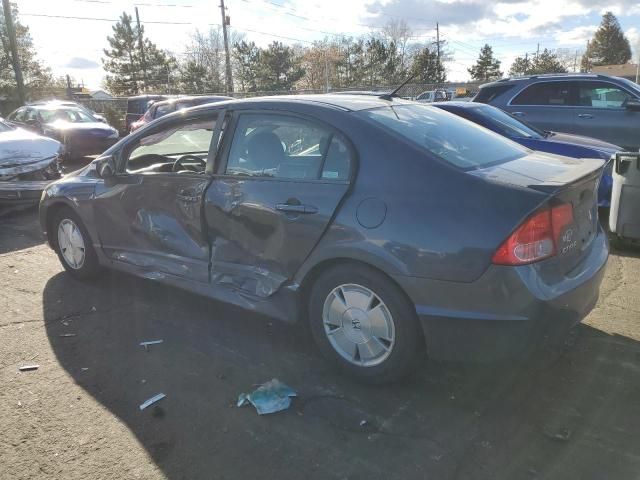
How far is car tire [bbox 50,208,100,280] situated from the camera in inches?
195

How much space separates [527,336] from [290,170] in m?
1.68

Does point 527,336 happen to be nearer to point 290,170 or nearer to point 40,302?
point 290,170

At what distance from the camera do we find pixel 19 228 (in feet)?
24.8

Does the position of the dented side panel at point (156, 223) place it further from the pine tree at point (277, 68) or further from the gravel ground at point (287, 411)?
the pine tree at point (277, 68)

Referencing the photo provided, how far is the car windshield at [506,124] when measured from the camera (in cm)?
664

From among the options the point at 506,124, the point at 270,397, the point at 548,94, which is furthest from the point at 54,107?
the point at 270,397

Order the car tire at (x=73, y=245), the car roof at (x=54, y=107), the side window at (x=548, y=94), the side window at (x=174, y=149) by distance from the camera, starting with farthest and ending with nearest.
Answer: the car roof at (x=54, y=107) → the side window at (x=548, y=94) → the car tire at (x=73, y=245) → the side window at (x=174, y=149)

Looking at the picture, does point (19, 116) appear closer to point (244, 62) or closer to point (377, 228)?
point (377, 228)

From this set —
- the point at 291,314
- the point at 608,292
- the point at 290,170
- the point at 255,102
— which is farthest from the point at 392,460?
the point at 608,292

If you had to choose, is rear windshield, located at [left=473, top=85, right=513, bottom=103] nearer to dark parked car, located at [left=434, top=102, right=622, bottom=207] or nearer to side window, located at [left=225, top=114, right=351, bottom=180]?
dark parked car, located at [left=434, top=102, right=622, bottom=207]

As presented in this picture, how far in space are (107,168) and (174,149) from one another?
2.22 feet

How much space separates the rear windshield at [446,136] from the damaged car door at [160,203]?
51.6 inches

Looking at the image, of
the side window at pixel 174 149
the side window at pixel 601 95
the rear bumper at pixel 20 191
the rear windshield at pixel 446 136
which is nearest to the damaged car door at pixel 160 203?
the side window at pixel 174 149

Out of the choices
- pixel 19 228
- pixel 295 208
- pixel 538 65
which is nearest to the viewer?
pixel 295 208
